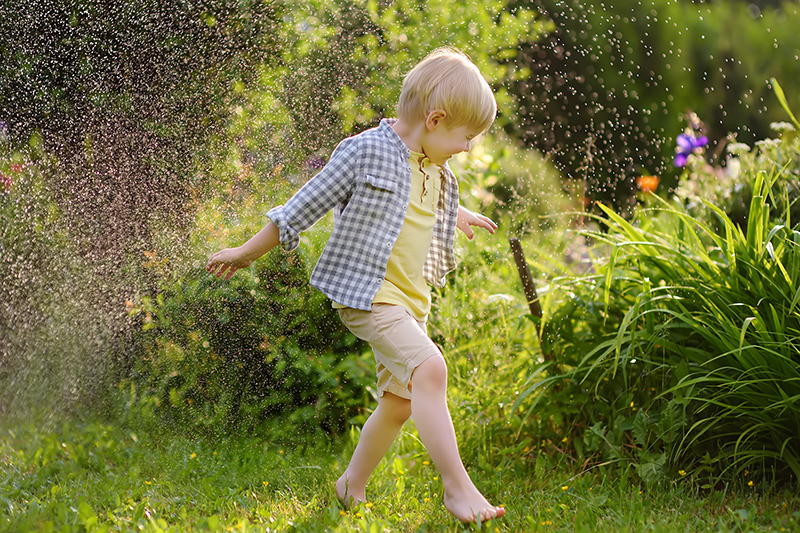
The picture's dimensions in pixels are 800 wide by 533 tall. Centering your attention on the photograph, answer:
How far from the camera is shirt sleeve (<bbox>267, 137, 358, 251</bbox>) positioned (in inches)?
Answer: 66.7

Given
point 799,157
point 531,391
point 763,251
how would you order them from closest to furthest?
point 763,251, point 531,391, point 799,157

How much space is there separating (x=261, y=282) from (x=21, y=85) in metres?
1.57

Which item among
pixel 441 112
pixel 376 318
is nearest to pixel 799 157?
pixel 441 112

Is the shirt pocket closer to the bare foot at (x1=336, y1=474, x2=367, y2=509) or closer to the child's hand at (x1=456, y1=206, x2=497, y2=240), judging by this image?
the child's hand at (x1=456, y1=206, x2=497, y2=240)

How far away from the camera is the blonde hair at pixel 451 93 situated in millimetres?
1719

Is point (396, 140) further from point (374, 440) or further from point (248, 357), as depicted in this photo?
point (248, 357)

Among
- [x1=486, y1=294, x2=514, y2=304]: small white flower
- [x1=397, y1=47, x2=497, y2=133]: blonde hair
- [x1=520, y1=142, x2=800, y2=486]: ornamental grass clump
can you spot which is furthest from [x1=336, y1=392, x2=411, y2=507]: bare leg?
[x1=486, y1=294, x2=514, y2=304]: small white flower

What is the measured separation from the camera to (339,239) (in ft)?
5.86

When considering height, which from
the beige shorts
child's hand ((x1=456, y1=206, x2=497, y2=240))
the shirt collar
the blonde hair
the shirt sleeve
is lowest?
the beige shorts

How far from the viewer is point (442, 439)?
1667 mm

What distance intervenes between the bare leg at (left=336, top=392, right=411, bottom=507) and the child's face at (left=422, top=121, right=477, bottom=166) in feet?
2.10

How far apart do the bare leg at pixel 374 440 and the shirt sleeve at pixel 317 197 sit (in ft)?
1.62

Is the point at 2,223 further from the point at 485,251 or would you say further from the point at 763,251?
the point at 763,251

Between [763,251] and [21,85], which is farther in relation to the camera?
[21,85]
